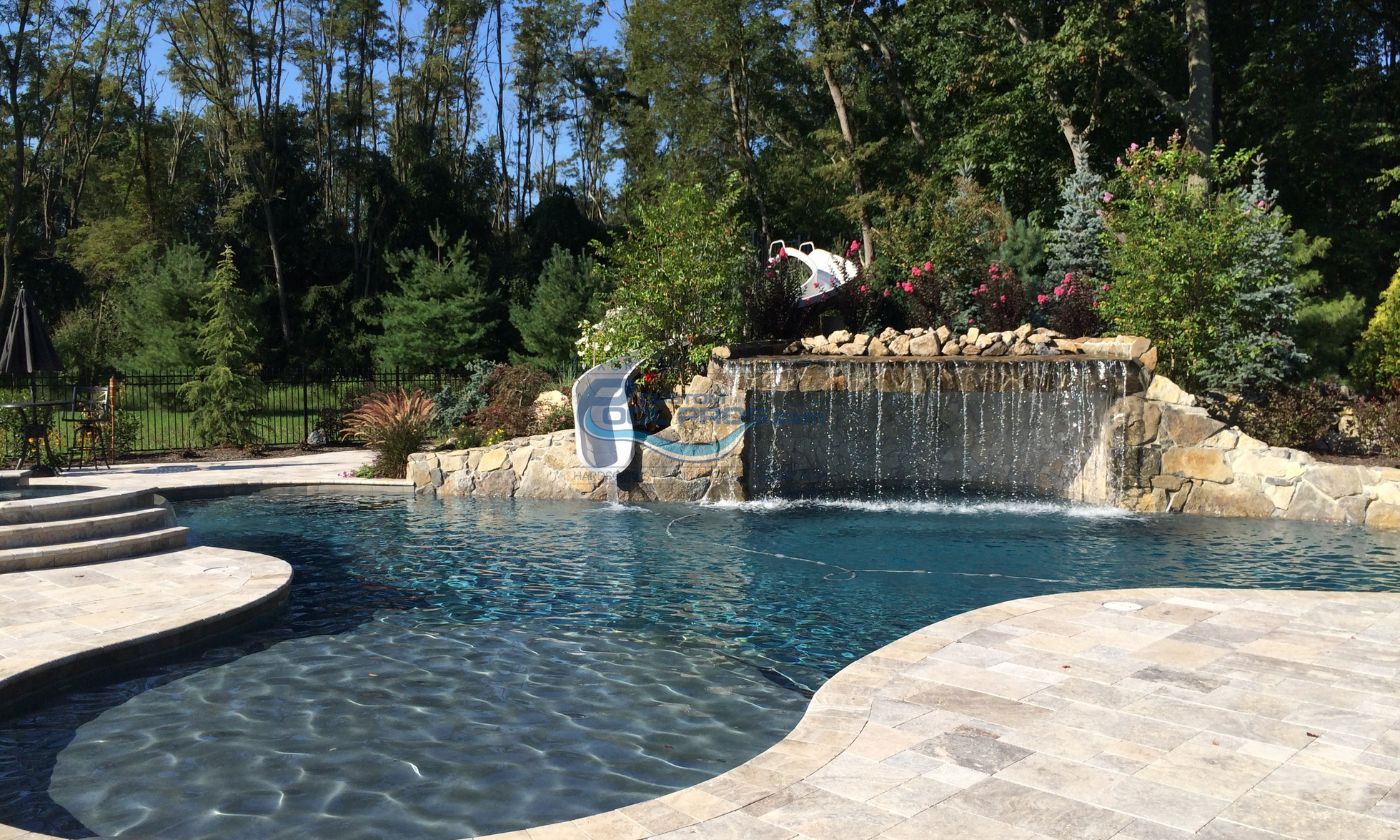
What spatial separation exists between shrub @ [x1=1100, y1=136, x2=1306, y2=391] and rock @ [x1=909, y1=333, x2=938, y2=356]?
2.40m

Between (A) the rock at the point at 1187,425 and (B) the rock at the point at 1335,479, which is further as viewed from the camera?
(A) the rock at the point at 1187,425

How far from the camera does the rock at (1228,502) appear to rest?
10.7m

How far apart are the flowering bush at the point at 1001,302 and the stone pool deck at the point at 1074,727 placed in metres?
8.53

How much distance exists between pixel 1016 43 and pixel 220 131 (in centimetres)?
2830

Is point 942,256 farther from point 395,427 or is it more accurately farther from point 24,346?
point 24,346

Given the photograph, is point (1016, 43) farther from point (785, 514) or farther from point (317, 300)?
point (317, 300)

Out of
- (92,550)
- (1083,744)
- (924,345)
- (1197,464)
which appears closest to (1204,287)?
(1197,464)

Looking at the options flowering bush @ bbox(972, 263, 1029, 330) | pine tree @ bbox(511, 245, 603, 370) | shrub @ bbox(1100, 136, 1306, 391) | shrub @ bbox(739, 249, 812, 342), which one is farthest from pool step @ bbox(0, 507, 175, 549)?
pine tree @ bbox(511, 245, 603, 370)

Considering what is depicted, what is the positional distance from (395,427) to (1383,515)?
1180 cm

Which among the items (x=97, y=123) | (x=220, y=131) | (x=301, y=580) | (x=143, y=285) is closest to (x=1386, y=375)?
(x=301, y=580)

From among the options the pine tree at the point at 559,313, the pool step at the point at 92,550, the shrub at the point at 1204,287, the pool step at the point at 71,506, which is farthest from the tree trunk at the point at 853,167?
the pool step at the point at 92,550

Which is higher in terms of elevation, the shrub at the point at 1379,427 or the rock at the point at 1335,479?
the shrub at the point at 1379,427

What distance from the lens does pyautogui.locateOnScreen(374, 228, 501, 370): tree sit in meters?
24.2

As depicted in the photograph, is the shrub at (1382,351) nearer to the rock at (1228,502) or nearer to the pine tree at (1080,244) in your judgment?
the pine tree at (1080,244)
